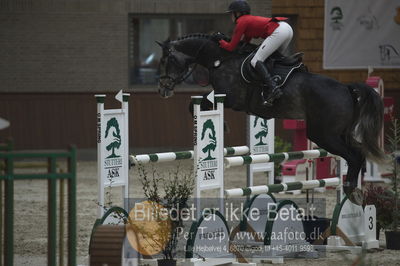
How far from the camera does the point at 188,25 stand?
2058 cm

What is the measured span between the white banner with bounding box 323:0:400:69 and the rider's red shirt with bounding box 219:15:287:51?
11.2m

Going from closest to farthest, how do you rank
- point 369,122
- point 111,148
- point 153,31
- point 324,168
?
1. point 111,148
2. point 369,122
3. point 324,168
4. point 153,31

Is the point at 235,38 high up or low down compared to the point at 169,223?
up

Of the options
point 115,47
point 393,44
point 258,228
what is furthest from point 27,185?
point 393,44

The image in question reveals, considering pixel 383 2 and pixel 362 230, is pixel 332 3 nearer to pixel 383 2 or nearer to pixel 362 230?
pixel 383 2

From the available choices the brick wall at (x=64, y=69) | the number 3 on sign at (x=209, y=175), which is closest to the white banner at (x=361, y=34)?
the brick wall at (x=64, y=69)

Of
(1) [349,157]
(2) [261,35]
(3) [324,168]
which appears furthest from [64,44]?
(1) [349,157]

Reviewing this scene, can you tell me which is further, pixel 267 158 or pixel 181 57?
pixel 181 57

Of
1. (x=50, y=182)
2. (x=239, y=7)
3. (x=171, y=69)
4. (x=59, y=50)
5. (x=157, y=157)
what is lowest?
(x=50, y=182)

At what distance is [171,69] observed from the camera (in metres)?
9.48

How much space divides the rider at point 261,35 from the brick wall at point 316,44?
11.0m

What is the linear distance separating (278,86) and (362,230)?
1.60 meters

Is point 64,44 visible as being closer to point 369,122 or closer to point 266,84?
point 266,84

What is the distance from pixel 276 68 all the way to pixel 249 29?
1.52ft
